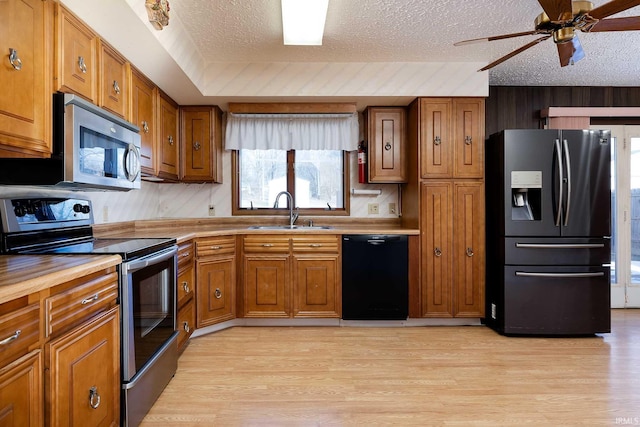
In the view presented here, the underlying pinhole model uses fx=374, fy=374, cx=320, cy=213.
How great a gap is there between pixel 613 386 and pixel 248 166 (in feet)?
11.1

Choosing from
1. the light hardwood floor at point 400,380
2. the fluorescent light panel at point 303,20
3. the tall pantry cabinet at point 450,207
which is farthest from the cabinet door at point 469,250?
the fluorescent light panel at point 303,20

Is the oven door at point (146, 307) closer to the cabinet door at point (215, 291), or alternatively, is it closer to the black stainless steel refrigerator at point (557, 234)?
the cabinet door at point (215, 291)

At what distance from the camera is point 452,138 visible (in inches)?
132

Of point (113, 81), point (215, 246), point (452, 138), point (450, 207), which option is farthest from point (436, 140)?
point (113, 81)

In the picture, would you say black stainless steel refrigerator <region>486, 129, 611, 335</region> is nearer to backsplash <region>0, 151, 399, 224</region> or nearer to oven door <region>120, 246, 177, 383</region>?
backsplash <region>0, 151, 399, 224</region>

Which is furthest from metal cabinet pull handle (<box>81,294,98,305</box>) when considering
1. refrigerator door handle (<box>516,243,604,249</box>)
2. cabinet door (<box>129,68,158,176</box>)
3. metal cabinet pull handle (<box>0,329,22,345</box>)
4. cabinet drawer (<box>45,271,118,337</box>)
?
refrigerator door handle (<box>516,243,604,249</box>)

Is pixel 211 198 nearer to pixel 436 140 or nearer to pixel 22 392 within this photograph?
pixel 436 140

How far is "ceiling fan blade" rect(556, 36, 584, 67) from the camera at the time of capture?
230 cm

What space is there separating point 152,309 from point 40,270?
0.82 m

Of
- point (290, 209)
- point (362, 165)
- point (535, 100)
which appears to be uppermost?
point (535, 100)

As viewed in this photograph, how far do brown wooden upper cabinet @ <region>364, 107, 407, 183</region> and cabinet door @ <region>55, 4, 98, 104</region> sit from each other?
2.33m

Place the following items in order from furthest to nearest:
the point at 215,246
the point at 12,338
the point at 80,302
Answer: the point at 215,246, the point at 80,302, the point at 12,338

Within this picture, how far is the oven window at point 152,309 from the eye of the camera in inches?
71.5

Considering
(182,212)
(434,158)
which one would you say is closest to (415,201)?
(434,158)
